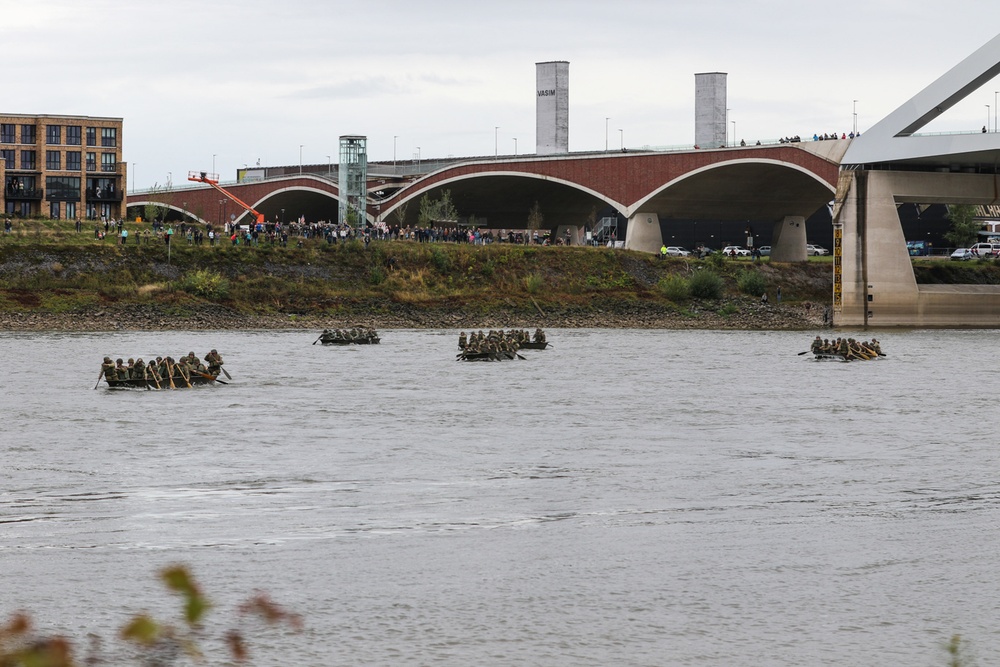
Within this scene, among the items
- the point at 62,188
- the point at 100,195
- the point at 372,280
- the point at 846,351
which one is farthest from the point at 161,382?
the point at 100,195

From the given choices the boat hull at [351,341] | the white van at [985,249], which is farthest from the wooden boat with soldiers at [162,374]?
the white van at [985,249]

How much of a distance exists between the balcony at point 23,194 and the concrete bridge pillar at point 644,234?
182ft

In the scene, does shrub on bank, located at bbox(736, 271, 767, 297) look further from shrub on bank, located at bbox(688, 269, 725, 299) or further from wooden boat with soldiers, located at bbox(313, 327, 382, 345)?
wooden boat with soldiers, located at bbox(313, 327, 382, 345)

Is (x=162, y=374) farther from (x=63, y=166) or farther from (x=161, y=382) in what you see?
(x=63, y=166)

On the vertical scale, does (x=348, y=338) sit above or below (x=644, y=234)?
below

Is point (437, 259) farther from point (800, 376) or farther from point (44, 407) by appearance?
point (44, 407)

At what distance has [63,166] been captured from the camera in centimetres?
12175

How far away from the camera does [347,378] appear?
46.4 m

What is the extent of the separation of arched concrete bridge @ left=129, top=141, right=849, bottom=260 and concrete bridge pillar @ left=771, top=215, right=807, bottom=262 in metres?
0.07

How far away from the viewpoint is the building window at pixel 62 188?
120562 millimetres

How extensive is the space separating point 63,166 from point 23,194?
4829 millimetres

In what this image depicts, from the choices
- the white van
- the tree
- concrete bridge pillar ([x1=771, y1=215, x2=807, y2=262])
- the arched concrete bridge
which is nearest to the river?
the arched concrete bridge

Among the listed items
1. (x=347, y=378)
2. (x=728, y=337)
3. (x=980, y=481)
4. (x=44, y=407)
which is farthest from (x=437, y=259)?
(x=980, y=481)

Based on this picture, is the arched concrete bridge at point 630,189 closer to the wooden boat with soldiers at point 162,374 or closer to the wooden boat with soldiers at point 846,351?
the wooden boat with soldiers at point 846,351
